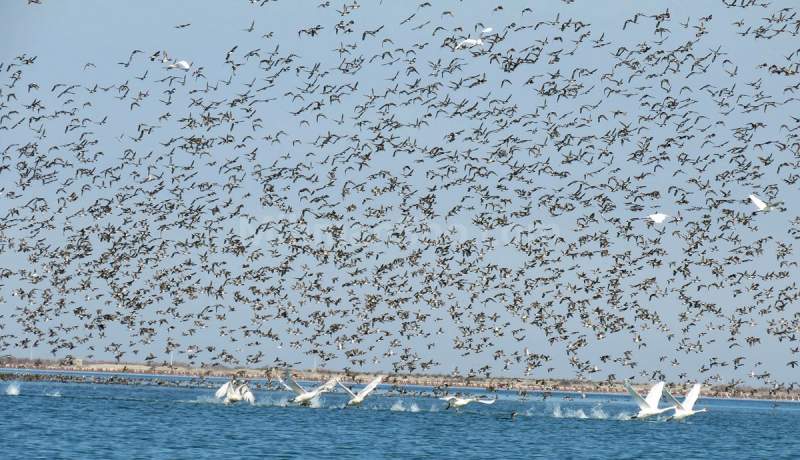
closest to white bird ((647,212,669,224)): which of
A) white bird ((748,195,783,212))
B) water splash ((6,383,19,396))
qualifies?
white bird ((748,195,783,212))

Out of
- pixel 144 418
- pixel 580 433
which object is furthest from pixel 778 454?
pixel 144 418

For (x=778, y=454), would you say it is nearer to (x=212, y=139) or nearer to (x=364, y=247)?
(x=364, y=247)

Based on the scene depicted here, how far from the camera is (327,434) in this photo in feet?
218

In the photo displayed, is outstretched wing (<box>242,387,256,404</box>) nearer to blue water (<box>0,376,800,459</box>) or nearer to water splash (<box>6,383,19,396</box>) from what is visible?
blue water (<box>0,376,800,459</box>)

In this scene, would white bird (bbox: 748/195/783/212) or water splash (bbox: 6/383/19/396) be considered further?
water splash (bbox: 6/383/19/396)

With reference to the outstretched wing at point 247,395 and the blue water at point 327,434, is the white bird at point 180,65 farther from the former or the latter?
the outstretched wing at point 247,395

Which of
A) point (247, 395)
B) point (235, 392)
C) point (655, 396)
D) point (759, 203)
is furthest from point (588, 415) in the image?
point (759, 203)

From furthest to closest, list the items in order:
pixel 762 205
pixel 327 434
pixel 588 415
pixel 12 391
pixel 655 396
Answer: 1. pixel 588 415
2. pixel 12 391
3. pixel 655 396
4. pixel 327 434
5. pixel 762 205

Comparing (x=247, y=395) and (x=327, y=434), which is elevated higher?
(x=247, y=395)

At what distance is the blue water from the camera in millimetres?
54250

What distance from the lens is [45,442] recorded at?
180 ft

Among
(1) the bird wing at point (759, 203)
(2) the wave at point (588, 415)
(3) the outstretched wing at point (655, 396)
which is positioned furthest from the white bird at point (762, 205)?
(2) the wave at point (588, 415)

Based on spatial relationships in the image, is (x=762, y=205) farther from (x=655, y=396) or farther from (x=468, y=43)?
(x=655, y=396)

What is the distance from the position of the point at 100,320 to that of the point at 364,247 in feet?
58.2
